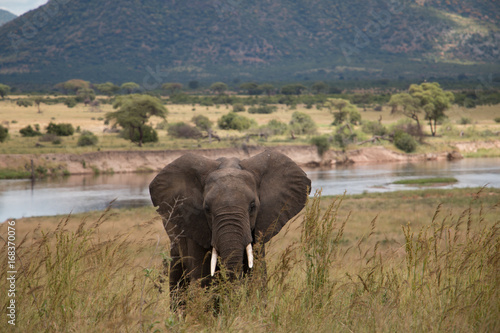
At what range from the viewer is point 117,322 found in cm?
313

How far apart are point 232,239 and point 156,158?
5042cm

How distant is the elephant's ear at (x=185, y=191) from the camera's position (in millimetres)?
5863

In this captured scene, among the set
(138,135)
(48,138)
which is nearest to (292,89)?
(138,135)

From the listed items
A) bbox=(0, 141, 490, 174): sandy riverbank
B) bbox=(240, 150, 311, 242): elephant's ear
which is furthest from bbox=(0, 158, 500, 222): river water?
bbox=(240, 150, 311, 242): elephant's ear

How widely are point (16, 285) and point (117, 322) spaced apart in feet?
4.40

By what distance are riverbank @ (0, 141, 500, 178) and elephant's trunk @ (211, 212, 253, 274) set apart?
46092mm

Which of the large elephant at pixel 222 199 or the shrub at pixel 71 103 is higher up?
the shrub at pixel 71 103

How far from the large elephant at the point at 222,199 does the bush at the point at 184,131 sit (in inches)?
2327

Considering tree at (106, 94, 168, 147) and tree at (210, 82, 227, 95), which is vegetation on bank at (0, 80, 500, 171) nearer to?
tree at (106, 94, 168, 147)

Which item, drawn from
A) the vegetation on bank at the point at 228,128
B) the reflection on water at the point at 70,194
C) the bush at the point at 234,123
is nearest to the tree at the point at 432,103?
the vegetation on bank at the point at 228,128

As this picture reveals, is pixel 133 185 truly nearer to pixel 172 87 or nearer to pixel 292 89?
pixel 292 89

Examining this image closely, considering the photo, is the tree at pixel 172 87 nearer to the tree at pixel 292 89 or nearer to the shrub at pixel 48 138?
the tree at pixel 292 89

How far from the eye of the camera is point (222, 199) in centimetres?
538

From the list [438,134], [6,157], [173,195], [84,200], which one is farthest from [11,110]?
[173,195]
